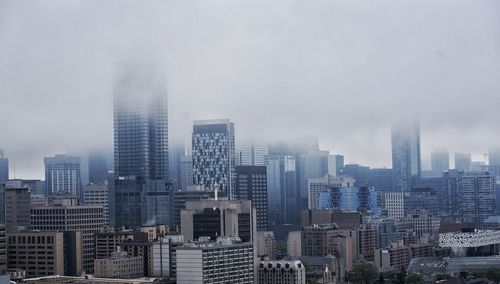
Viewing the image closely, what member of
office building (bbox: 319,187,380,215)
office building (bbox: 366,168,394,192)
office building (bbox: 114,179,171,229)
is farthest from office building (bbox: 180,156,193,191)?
office building (bbox: 366,168,394,192)

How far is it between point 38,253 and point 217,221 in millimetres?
2612

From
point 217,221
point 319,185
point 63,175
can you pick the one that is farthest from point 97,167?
point 217,221

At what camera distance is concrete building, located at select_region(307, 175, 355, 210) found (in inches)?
980

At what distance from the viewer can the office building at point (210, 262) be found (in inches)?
450

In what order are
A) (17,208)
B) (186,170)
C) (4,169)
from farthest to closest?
(186,170)
(4,169)
(17,208)

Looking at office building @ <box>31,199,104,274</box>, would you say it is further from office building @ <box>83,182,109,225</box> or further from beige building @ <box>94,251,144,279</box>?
office building @ <box>83,182,109,225</box>

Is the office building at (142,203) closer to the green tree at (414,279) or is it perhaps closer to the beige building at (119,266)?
the beige building at (119,266)

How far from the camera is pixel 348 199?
24781 millimetres

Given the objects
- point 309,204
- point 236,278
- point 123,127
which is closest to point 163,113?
point 123,127

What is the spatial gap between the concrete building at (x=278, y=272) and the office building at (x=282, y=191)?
8368 millimetres

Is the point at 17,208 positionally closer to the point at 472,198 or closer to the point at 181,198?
the point at 181,198

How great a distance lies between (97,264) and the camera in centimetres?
1312

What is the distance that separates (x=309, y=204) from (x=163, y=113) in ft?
15.6

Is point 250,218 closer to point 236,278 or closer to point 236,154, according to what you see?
point 236,278
